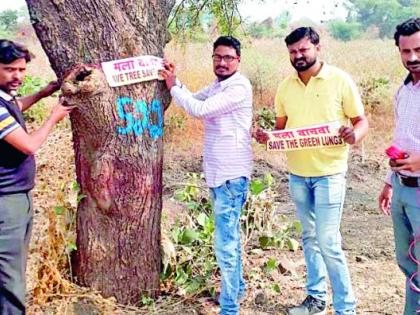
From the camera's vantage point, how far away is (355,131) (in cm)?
386

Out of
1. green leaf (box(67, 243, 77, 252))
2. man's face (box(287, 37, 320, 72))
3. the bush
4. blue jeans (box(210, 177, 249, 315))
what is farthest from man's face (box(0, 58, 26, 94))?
the bush

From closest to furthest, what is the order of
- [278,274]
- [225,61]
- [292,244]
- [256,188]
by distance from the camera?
[225,61] < [278,274] < [256,188] < [292,244]

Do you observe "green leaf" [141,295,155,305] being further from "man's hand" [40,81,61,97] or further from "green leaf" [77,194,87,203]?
"man's hand" [40,81,61,97]

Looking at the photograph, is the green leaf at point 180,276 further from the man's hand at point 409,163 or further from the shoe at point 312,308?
the man's hand at point 409,163

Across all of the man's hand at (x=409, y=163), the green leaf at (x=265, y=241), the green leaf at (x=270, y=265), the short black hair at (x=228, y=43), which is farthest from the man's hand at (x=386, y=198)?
the green leaf at (x=265, y=241)

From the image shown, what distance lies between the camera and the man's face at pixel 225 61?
3949mm

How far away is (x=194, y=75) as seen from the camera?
484 inches

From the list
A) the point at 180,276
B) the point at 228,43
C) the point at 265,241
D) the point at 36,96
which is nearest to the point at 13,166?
the point at 36,96

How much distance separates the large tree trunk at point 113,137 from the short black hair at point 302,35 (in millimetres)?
842

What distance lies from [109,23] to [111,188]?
3.39ft

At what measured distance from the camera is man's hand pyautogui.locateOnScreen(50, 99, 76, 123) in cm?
361

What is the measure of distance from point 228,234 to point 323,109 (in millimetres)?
982

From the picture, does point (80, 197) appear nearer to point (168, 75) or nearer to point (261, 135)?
point (168, 75)

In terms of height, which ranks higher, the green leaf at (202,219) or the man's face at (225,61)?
the man's face at (225,61)
